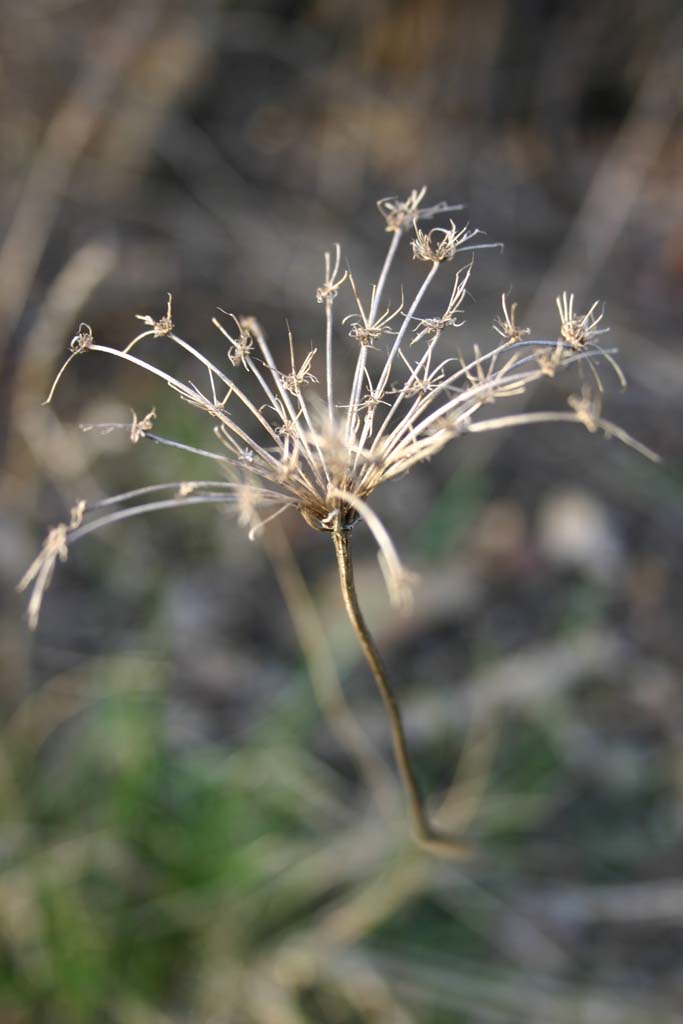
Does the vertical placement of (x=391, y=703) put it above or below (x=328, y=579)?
above

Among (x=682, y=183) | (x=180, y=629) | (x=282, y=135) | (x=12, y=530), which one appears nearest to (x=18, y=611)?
(x=12, y=530)

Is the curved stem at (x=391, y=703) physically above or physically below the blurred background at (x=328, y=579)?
above

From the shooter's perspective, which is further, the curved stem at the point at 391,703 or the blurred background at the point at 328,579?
the blurred background at the point at 328,579

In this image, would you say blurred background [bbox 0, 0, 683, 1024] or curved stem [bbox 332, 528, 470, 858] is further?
blurred background [bbox 0, 0, 683, 1024]

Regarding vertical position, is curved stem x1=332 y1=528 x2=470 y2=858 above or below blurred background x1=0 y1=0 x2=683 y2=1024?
above

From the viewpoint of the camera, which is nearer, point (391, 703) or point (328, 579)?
point (391, 703)
